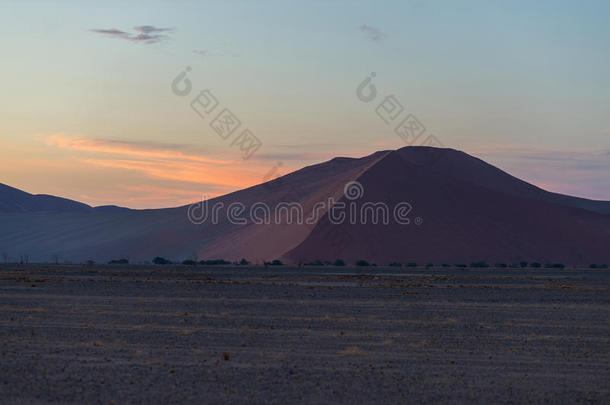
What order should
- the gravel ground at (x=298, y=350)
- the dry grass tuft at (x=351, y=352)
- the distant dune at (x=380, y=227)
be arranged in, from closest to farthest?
the gravel ground at (x=298, y=350), the dry grass tuft at (x=351, y=352), the distant dune at (x=380, y=227)

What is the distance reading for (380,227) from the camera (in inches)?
3905

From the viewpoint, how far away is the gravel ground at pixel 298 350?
11656mm

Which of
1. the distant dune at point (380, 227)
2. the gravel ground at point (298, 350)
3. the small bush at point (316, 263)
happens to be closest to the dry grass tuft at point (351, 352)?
the gravel ground at point (298, 350)

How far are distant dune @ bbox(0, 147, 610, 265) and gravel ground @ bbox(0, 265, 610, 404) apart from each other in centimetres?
6361

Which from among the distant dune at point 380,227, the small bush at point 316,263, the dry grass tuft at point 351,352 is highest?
the distant dune at point 380,227

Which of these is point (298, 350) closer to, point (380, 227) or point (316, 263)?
point (316, 263)

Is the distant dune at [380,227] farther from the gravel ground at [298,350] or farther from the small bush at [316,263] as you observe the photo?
the gravel ground at [298,350]

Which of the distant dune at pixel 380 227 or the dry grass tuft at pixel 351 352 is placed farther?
the distant dune at pixel 380 227

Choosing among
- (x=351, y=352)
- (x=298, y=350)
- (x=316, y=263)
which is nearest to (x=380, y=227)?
(x=316, y=263)

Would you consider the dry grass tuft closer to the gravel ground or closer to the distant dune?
the gravel ground

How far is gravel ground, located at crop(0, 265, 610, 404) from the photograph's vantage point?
11.7 metres

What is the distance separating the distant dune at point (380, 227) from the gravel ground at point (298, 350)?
63.6m

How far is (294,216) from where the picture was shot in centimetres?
10925

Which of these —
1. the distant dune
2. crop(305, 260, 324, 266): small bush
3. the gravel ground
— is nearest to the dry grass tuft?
the gravel ground
